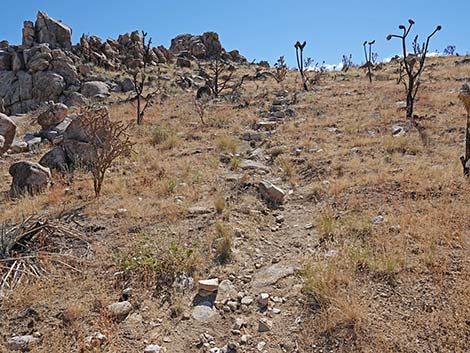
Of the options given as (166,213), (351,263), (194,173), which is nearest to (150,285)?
(166,213)

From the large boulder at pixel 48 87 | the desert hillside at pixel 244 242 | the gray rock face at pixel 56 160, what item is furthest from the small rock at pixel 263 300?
the large boulder at pixel 48 87

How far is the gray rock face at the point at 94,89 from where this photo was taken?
18.7 meters

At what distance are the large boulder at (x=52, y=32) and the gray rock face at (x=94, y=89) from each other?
18.8 feet

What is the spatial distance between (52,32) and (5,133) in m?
17.1

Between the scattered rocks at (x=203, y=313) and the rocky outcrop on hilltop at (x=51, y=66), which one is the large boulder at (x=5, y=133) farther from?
the scattered rocks at (x=203, y=313)

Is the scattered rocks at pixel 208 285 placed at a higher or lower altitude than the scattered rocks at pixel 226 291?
higher

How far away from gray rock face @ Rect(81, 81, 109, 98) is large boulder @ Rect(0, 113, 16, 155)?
378 inches

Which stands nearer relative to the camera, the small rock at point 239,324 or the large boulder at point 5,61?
the small rock at point 239,324

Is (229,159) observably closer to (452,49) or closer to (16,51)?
(16,51)

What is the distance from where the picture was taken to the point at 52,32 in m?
22.9

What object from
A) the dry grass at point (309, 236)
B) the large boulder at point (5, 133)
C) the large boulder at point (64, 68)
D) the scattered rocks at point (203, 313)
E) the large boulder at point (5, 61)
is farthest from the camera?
the large boulder at point (5, 61)

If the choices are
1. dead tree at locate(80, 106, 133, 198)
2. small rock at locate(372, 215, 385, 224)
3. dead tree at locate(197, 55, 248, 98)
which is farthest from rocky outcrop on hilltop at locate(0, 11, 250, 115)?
small rock at locate(372, 215, 385, 224)

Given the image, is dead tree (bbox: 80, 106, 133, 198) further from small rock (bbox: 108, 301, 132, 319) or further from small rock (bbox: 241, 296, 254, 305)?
small rock (bbox: 241, 296, 254, 305)

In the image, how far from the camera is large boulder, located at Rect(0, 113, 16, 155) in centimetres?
918
